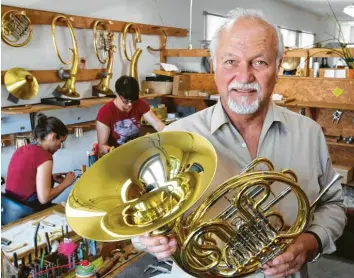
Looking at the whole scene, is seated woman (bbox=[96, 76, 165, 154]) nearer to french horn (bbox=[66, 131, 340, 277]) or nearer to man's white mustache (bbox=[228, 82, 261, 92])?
man's white mustache (bbox=[228, 82, 261, 92])

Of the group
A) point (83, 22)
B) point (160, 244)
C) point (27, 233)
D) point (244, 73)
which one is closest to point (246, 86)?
point (244, 73)

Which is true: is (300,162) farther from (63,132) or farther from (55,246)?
(63,132)

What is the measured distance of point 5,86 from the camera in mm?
2887

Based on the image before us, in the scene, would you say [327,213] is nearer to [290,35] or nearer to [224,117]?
[224,117]

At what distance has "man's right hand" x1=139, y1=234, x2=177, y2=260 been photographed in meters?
0.89

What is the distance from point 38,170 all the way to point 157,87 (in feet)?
7.12

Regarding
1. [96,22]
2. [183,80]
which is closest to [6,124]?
[96,22]

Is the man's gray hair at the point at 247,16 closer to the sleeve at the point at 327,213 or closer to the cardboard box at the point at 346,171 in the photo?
the sleeve at the point at 327,213

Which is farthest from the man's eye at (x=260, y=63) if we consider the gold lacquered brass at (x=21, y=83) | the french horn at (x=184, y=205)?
the gold lacquered brass at (x=21, y=83)

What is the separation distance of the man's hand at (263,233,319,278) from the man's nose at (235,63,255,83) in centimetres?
46

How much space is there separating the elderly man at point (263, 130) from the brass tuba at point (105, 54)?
2599 mm

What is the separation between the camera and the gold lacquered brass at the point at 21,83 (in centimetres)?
286

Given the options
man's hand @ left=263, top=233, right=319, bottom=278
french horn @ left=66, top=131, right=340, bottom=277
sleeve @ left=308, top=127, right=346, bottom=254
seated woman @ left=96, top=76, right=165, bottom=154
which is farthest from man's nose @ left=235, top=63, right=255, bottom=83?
seated woman @ left=96, top=76, right=165, bottom=154

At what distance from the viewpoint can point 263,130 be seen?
1.19m
